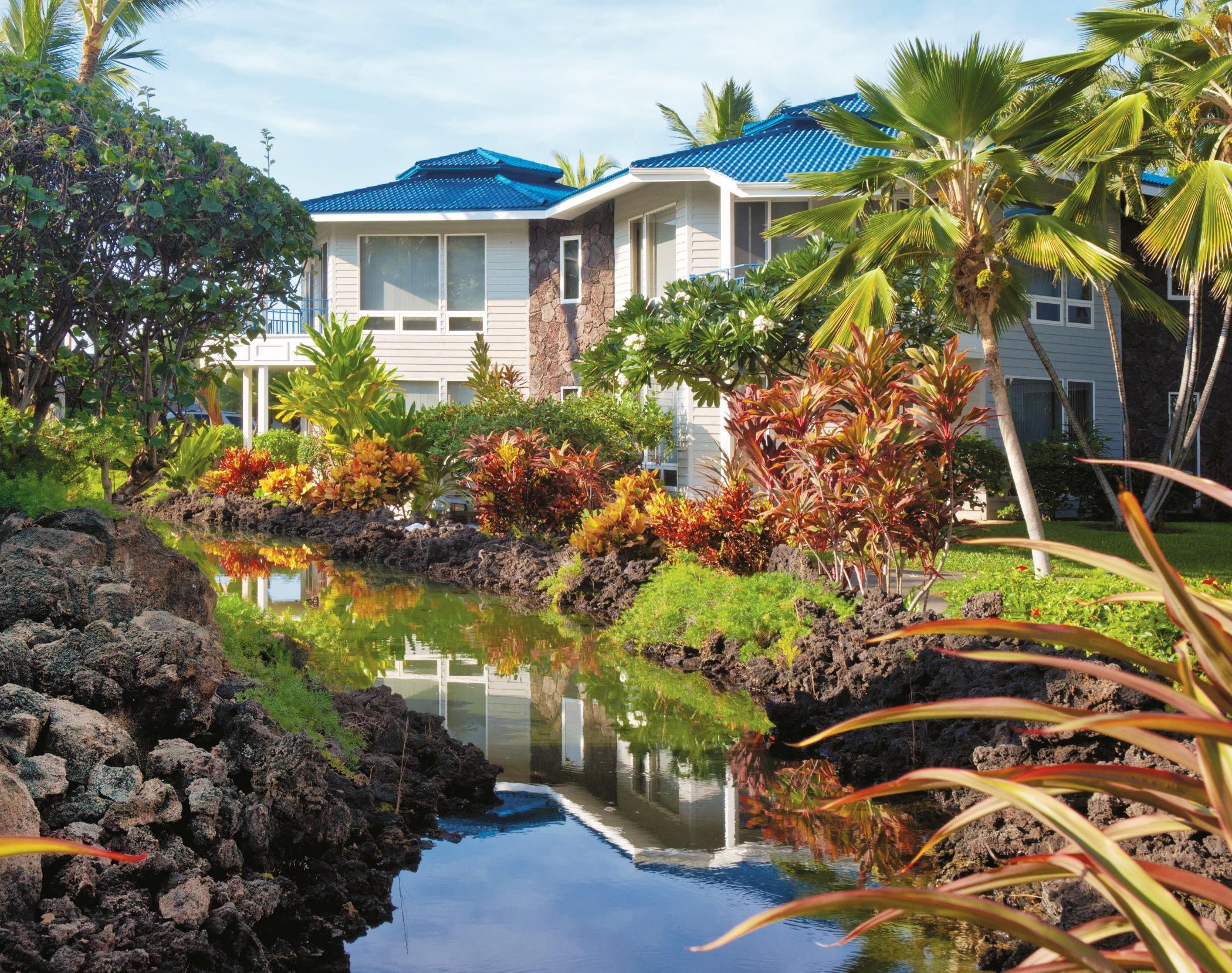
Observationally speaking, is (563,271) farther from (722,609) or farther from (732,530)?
(722,609)

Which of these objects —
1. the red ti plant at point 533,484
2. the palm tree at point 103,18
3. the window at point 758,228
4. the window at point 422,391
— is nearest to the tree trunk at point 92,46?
the palm tree at point 103,18

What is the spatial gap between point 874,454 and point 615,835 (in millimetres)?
4493

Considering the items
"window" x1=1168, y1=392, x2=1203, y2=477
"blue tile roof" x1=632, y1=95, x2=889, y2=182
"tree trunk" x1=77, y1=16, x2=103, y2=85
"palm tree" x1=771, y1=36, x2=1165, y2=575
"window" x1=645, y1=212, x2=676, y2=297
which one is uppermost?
"tree trunk" x1=77, y1=16, x2=103, y2=85

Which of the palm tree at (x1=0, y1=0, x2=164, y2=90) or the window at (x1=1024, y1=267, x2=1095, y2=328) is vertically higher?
the palm tree at (x1=0, y1=0, x2=164, y2=90)

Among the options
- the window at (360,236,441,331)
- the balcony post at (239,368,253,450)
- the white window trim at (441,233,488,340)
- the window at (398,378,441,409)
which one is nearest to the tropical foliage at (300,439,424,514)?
the window at (398,378,441,409)

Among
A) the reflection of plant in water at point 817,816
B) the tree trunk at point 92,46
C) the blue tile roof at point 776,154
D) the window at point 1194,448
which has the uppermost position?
the tree trunk at point 92,46

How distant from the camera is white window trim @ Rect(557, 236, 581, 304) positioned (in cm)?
2708

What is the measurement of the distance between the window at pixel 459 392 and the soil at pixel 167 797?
2149cm

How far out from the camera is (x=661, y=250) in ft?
80.5

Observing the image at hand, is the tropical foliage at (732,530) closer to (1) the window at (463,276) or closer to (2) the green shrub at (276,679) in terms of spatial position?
(2) the green shrub at (276,679)

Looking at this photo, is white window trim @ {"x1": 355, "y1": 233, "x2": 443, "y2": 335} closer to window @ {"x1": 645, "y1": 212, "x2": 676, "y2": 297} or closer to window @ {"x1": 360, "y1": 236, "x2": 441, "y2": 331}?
window @ {"x1": 360, "y1": 236, "x2": 441, "y2": 331}

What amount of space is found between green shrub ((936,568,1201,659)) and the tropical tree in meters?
4.20

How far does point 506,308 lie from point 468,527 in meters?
10.5

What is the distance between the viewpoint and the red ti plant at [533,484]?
16.7m
